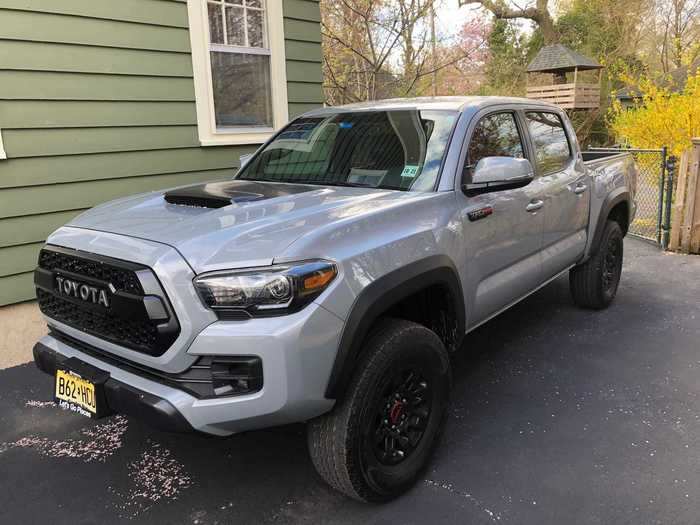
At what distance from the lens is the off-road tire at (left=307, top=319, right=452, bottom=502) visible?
2.29m

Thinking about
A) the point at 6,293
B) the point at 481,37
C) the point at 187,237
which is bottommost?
the point at 6,293

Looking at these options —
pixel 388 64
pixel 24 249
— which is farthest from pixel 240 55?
pixel 388 64

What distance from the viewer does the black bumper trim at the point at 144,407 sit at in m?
2.08

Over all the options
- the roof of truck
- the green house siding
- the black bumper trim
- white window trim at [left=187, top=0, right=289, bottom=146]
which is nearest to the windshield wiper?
the roof of truck

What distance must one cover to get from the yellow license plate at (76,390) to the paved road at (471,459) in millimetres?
543

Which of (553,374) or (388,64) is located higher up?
(388,64)

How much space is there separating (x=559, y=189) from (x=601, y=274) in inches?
49.2

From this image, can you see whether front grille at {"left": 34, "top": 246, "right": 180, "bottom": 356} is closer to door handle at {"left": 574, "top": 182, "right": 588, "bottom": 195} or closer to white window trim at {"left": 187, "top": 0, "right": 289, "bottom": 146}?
white window trim at {"left": 187, "top": 0, "right": 289, "bottom": 146}

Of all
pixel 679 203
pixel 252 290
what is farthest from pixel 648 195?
pixel 252 290

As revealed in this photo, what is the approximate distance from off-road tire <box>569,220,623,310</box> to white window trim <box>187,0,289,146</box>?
3.37 m

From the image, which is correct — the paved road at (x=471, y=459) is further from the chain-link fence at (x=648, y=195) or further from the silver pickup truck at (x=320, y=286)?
the chain-link fence at (x=648, y=195)

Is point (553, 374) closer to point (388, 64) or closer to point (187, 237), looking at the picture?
point (187, 237)

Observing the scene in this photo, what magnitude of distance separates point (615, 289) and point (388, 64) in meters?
9.99

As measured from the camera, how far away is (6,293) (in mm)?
4410
